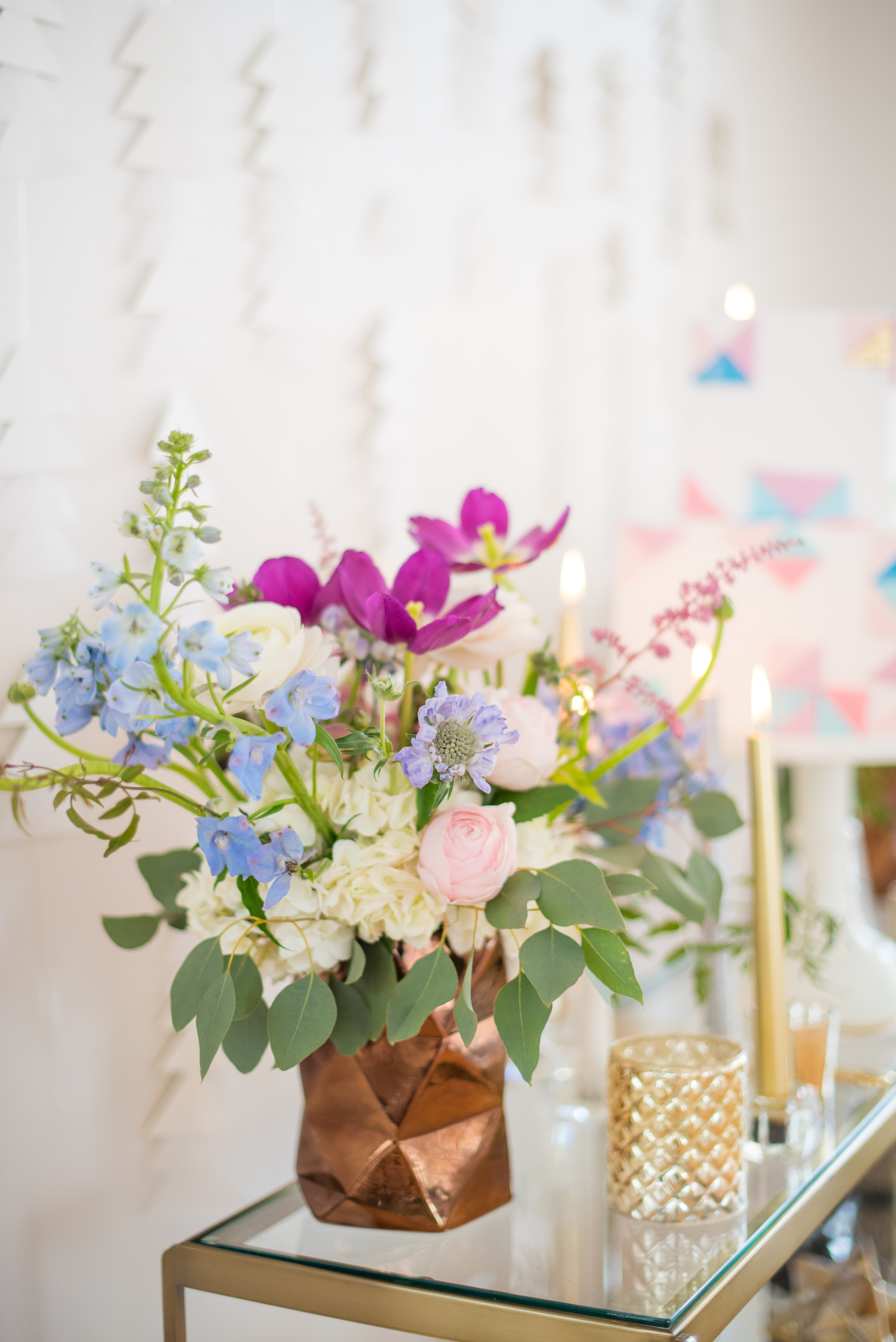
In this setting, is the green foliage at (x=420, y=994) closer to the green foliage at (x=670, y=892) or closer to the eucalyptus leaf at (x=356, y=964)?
the eucalyptus leaf at (x=356, y=964)

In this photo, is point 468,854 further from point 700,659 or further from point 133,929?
point 700,659

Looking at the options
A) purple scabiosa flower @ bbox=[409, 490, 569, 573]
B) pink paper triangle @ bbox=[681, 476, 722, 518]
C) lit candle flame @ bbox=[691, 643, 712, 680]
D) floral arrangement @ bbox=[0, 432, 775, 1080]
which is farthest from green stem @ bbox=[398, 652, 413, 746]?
pink paper triangle @ bbox=[681, 476, 722, 518]

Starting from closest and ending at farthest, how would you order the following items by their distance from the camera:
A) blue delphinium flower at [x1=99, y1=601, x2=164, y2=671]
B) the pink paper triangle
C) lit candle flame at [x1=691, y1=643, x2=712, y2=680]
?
blue delphinium flower at [x1=99, y1=601, x2=164, y2=671]
lit candle flame at [x1=691, y1=643, x2=712, y2=680]
the pink paper triangle

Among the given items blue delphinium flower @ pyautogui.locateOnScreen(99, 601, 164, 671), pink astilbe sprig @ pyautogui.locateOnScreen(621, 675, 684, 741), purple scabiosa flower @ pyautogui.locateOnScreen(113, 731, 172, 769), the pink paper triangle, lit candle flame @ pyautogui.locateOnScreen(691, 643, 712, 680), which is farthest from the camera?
the pink paper triangle

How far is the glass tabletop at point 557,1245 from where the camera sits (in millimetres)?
605

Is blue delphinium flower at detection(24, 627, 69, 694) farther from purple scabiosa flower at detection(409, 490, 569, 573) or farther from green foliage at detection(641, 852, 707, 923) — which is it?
green foliage at detection(641, 852, 707, 923)

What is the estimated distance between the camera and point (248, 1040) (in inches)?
24.4

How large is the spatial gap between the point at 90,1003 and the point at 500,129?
974 mm

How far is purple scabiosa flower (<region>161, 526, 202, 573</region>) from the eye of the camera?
516mm

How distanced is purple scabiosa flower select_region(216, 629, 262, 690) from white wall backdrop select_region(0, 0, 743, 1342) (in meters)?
0.30

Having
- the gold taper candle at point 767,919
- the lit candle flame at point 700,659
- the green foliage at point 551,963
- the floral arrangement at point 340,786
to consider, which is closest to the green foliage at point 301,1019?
the floral arrangement at point 340,786

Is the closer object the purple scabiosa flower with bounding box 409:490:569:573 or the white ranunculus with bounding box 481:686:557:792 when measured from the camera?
the white ranunculus with bounding box 481:686:557:792

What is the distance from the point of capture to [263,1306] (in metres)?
0.88

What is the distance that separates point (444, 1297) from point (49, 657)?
0.40 meters
